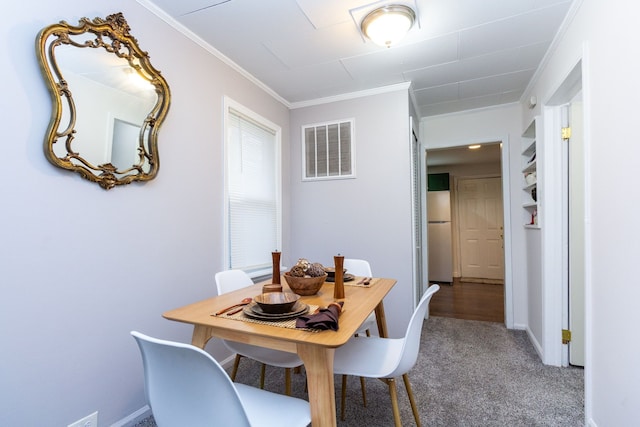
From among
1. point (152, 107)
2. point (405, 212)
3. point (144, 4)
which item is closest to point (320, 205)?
point (405, 212)

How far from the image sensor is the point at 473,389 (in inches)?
82.9

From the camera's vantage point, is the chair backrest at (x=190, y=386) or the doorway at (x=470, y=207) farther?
the doorway at (x=470, y=207)

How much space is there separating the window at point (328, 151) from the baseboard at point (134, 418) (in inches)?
94.5

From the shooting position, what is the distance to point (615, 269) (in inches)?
54.9

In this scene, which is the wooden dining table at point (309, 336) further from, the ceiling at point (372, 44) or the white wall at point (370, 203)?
the ceiling at point (372, 44)

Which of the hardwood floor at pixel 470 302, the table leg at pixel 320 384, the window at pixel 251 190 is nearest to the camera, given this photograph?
the table leg at pixel 320 384

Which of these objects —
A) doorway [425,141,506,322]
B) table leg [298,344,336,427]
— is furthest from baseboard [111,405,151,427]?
doorway [425,141,506,322]

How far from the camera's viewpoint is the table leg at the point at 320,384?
1055mm

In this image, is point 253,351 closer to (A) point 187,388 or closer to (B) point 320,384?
(B) point 320,384

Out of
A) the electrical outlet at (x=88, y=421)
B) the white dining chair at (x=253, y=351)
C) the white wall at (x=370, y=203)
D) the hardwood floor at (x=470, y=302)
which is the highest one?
the white wall at (x=370, y=203)

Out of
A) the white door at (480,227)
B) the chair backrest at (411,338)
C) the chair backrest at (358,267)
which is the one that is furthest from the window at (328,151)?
the white door at (480,227)

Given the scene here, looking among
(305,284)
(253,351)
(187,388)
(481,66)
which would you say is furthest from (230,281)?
(481,66)

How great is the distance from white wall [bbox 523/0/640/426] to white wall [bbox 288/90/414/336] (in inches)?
55.9

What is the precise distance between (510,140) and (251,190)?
2.97m
